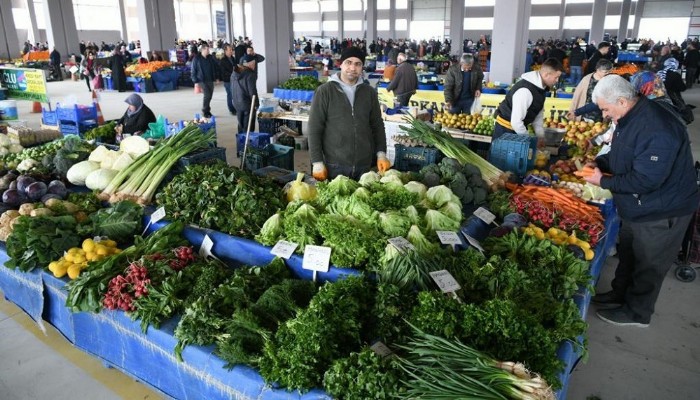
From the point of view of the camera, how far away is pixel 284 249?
2.76 meters

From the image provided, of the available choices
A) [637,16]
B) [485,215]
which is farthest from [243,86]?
[637,16]

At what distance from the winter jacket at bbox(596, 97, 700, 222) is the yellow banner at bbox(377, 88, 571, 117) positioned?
530 cm

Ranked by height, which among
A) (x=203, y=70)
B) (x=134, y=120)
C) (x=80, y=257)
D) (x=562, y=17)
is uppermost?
(x=562, y=17)

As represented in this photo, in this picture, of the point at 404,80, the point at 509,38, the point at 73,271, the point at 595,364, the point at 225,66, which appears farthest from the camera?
the point at 225,66

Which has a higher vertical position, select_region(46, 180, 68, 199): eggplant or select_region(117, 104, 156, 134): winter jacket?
select_region(117, 104, 156, 134): winter jacket

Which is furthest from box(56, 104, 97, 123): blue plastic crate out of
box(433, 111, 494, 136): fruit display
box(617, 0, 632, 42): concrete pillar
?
box(617, 0, 632, 42): concrete pillar

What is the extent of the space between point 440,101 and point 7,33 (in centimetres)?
2423

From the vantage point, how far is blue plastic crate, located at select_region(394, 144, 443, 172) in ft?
15.9

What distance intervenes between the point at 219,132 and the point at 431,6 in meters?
37.4

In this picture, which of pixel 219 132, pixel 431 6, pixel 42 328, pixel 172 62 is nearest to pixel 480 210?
pixel 42 328

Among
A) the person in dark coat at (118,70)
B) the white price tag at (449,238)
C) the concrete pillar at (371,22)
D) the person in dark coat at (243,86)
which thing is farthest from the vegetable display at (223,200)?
the concrete pillar at (371,22)

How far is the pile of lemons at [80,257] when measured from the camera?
118 inches

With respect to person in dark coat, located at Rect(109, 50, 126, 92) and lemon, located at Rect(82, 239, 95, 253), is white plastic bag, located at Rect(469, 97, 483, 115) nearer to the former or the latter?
lemon, located at Rect(82, 239, 95, 253)

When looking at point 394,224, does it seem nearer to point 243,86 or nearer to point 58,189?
point 58,189
